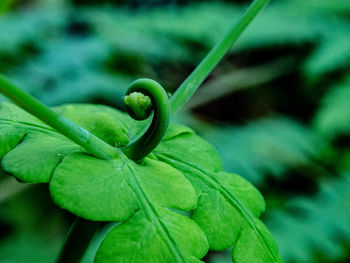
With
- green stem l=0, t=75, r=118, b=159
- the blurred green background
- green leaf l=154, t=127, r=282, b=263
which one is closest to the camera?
green stem l=0, t=75, r=118, b=159

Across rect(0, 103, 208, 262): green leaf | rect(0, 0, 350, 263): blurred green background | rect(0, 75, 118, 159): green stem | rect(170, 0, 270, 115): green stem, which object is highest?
rect(170, 0, 270, 115): green stem

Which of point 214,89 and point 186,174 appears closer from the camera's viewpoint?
point 186,174

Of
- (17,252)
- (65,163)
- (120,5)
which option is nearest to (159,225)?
(65,163)

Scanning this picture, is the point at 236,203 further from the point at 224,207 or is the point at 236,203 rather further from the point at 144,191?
the point at 144,191

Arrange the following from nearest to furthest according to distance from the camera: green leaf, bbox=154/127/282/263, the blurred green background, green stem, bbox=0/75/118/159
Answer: green stem, bbox=0/75/118/159
green leaf, bbox=154/127/282/263
the blurred green background

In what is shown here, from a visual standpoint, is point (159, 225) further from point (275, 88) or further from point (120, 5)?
point (120, 5)

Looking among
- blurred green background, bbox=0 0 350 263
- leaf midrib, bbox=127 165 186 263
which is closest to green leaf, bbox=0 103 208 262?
leaf midrib, bbox=127 165 186 263

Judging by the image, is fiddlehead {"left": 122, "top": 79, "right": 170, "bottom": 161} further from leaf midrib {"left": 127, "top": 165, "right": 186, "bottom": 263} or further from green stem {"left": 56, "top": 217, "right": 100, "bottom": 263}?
green stem {"left": 56, "top": 217, "right": 100, "bottom": 263}

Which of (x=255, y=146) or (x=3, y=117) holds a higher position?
(x=3, y=117)

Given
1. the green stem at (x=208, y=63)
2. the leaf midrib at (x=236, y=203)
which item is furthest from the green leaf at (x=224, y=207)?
the green stem at (x=208, y=63)
